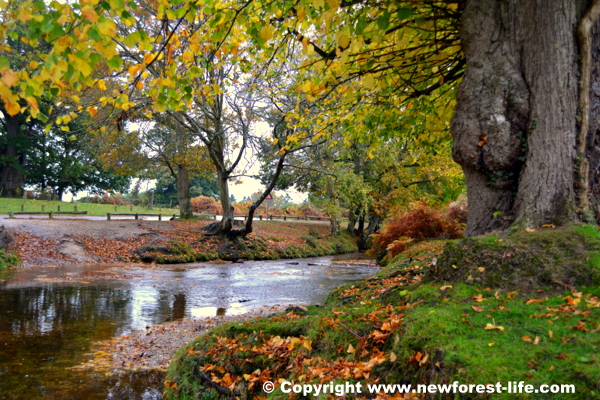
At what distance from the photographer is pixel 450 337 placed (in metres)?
2.90

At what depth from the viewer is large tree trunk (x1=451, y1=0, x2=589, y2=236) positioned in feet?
13.9

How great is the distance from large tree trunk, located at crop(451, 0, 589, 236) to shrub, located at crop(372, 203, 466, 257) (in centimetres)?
987

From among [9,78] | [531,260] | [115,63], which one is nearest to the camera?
[9,78]

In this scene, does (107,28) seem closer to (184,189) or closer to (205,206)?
(184,189)

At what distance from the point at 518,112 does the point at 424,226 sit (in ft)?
35.8

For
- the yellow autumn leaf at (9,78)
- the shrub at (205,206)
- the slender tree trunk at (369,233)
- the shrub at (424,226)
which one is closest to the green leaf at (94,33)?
the yellow autumn leaf at (9,78)

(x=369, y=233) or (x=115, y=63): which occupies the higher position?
(x=115, y=63)

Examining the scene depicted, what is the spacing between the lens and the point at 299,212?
1933 inches

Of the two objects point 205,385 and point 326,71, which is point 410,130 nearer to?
point 326,71

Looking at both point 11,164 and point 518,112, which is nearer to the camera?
point 518,112

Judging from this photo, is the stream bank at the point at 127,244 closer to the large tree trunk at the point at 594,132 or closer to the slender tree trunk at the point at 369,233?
the slender tree trunk at the point at 369,233

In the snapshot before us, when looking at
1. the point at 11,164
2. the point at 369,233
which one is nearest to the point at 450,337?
the point at 369,233

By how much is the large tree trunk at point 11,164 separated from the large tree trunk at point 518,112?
37.5 m

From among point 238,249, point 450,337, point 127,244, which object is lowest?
point 238,249
